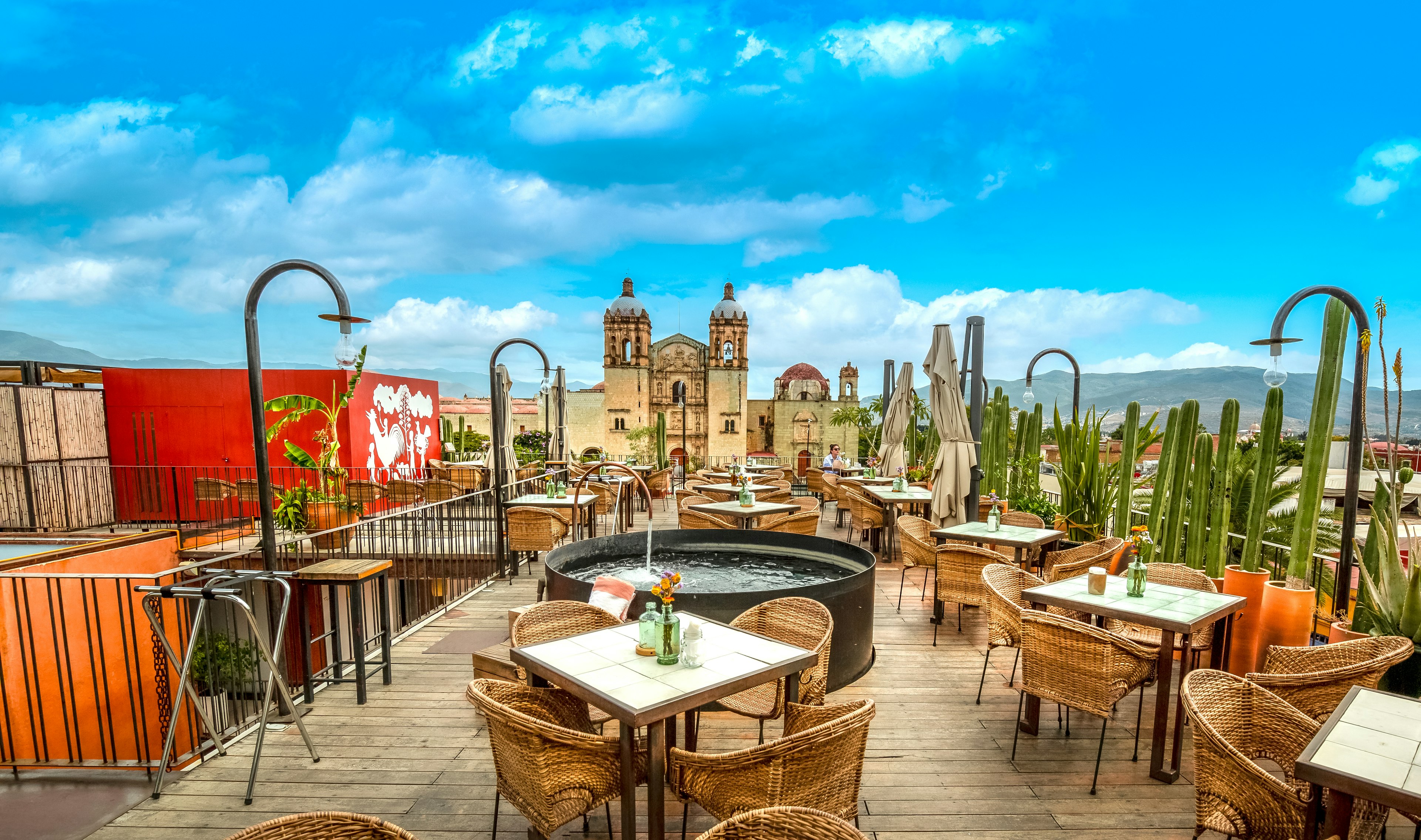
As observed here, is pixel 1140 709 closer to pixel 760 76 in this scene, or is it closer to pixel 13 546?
pixel 13 546

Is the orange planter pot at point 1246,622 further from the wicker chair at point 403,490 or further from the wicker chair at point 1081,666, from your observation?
the wicker chair at point 403,490

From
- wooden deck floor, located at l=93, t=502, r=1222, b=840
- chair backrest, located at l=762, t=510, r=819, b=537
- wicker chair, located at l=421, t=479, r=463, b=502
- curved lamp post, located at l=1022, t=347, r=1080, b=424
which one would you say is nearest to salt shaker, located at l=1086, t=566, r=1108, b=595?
wooden deck floor, located at l=93, t=502, r=1222, b=840

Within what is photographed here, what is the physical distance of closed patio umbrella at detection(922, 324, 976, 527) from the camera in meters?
7.32

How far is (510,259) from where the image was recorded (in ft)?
214

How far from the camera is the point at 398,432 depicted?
14641mm

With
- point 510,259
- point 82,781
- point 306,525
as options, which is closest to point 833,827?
point 82,781

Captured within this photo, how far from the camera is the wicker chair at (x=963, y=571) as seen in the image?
484cm

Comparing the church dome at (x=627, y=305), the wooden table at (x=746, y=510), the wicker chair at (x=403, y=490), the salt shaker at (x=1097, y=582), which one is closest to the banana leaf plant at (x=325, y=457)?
the wicker chair at (x=403, y=490)

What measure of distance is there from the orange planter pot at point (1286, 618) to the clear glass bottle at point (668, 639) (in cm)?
357

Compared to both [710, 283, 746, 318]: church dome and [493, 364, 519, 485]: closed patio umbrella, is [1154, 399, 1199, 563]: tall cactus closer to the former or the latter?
[493, 364, 519, 485]: closed patio umbrella

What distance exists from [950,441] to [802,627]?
15.5 feet

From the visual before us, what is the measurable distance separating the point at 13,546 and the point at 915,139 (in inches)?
1722

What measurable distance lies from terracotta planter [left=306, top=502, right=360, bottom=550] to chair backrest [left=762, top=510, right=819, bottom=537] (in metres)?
4.74

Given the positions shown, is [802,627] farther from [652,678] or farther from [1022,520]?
[1022,520]
